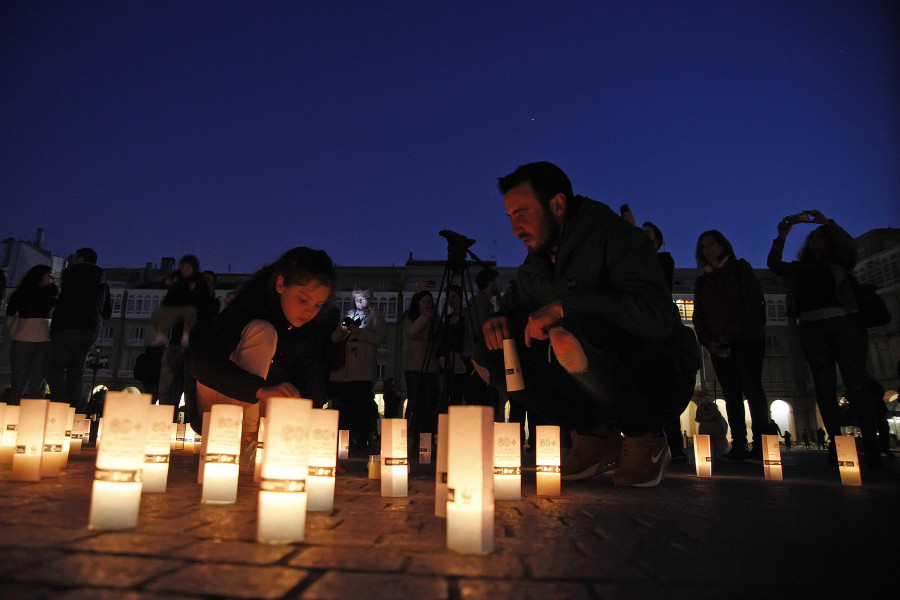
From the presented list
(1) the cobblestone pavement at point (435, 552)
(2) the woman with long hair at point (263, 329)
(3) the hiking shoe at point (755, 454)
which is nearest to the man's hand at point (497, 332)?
(1) the cobblestone pavement at point (435, 552)

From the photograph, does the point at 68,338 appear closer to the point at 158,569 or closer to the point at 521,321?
the point at 521,321

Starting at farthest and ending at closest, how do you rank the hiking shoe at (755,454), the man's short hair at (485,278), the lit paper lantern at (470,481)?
1. the man's short hair at (485,278)
2. the hiking shoe at (755,454)
3. the lit paper lantern at (470,481)

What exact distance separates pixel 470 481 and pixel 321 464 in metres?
0.68

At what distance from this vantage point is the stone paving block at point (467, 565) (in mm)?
1025

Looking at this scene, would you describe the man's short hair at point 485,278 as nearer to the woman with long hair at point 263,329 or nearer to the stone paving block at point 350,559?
the woman with long hair at point 263,329

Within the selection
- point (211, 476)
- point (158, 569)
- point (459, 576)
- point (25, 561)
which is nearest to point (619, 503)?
point (459, 576)

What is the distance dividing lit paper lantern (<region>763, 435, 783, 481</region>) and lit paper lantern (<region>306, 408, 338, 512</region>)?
9.11 ft

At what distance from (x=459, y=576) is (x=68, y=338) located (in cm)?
554

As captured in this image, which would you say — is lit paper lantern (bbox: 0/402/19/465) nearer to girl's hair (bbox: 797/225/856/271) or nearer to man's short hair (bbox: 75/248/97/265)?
man's short hair (bbox: 75/248/97/265)

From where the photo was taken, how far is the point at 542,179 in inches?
112

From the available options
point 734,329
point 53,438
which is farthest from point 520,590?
point 734,329

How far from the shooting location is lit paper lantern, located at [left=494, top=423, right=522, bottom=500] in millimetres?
2146

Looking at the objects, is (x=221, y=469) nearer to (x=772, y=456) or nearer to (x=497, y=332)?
(x=497, y=332)

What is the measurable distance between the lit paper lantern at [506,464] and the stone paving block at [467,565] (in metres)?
0.98
